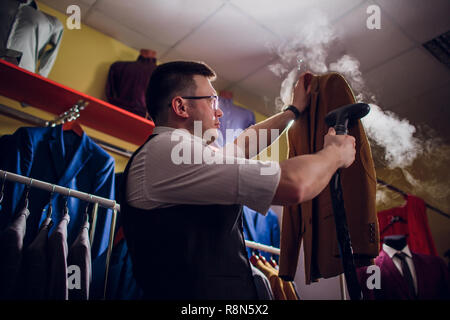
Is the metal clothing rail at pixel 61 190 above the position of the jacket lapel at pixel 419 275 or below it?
above

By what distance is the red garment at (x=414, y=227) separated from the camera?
10.6 ft

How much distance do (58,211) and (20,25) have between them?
1.32 meters

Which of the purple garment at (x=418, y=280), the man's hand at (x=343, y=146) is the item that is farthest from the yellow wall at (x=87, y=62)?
the purple garment at (x=418, y=280)

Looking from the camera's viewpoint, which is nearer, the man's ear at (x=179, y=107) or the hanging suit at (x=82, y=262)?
the man's ear at (x=179, y=107)

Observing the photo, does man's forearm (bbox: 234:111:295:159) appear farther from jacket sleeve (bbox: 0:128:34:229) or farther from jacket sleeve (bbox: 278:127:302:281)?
jacket sleeve (bbox: 0:128:34:229)

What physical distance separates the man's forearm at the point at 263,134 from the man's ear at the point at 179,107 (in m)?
0.39

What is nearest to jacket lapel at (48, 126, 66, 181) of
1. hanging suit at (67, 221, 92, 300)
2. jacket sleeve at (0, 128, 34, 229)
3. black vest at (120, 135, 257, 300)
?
jacket sleeve at (0, 128, 34, 229)

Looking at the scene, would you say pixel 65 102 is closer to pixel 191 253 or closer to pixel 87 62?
pixel 87 62

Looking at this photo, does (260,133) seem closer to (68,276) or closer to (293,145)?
(293,145)

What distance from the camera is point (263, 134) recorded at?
62.0 inches

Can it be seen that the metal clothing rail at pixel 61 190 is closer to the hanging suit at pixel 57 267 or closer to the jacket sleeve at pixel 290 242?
the hanging suit at pixel 57 267

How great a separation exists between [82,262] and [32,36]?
1631 millimetres

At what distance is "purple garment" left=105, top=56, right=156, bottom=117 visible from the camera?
108 inches

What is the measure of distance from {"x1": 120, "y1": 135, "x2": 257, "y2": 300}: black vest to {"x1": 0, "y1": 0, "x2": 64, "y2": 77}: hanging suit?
1799mm
